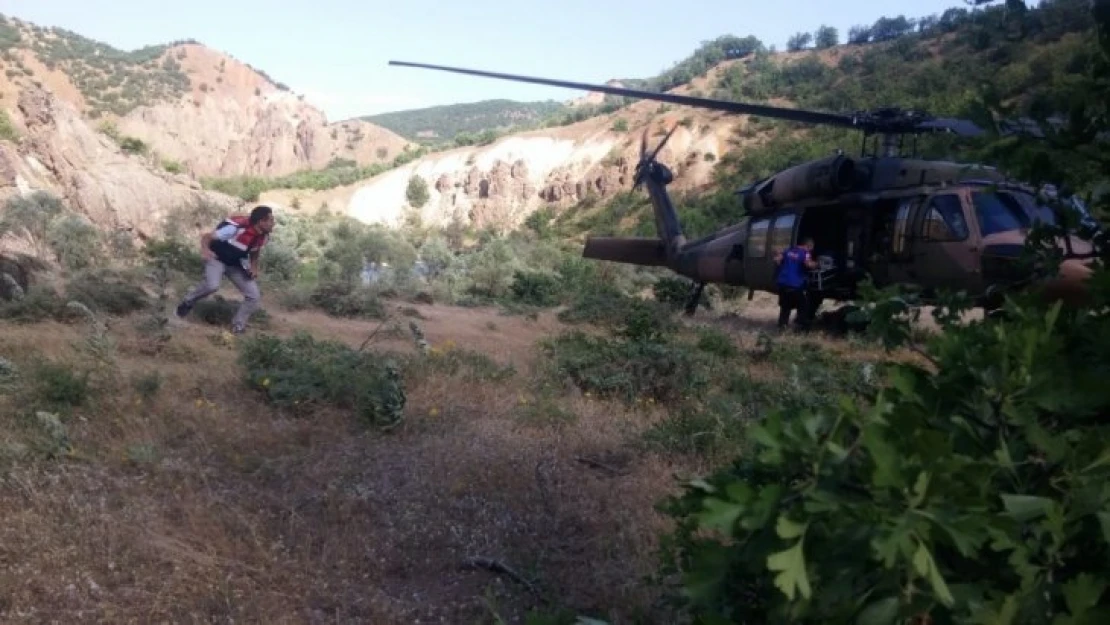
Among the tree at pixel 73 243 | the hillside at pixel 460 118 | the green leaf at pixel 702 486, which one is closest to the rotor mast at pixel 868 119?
the green leaf at pixel 702 486

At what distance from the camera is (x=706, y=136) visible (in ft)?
152

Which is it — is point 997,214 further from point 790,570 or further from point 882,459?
point 790,570

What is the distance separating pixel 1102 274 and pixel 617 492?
10.6 ft

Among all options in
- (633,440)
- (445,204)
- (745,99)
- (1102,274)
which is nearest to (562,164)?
(445,204)

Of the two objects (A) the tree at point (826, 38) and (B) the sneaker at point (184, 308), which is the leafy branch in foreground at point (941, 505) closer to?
(B) the sneaker at point (184, 308)

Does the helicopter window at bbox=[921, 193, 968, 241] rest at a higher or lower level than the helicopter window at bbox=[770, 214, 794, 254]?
higher

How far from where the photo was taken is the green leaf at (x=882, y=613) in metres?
1.25

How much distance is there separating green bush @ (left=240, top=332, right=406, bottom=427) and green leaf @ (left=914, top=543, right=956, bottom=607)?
4.80 metres

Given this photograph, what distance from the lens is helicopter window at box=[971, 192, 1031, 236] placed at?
Answer: 9.22 metres

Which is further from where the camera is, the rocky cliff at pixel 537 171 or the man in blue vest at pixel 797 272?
the rocky cliff at pixel 537 171

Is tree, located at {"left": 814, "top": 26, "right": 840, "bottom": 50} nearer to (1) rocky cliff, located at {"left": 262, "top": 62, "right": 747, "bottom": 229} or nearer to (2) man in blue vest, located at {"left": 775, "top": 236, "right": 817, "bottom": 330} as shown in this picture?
(1) rocky cliff, located at {"left": 262, "top": 62, "right": 747, "bottom": 229}

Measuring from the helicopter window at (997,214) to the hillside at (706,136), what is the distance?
23255mm

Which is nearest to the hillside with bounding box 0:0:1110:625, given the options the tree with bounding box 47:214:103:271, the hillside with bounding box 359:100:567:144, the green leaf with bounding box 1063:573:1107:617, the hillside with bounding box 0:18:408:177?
the green leaf with bounding box 1063:573:1107:617

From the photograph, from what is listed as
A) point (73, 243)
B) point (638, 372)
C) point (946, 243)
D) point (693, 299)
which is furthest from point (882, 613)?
point (73, 243)
